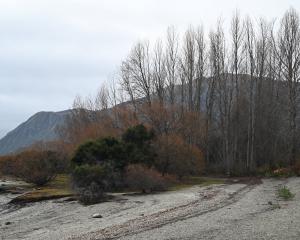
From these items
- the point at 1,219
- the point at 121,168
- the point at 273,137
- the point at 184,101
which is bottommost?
the point at 1,219

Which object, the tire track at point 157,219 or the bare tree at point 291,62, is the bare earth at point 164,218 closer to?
the tire track at point 157,219

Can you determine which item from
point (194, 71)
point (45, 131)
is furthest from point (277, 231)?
point (45, 131)

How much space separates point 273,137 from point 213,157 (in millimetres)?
7348

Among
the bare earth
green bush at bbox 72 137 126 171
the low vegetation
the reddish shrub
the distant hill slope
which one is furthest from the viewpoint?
the distant hill slope

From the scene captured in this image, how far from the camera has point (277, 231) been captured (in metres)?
14.6

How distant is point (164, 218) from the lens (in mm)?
19656

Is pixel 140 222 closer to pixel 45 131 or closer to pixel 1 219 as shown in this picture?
pixel 1 219

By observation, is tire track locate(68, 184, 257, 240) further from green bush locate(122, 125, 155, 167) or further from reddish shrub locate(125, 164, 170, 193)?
green bush locate(122, 125, 155, 167)

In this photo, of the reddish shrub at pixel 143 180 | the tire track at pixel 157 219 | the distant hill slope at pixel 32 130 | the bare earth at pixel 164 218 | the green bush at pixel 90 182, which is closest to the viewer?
the bare earth at pixel 164 218

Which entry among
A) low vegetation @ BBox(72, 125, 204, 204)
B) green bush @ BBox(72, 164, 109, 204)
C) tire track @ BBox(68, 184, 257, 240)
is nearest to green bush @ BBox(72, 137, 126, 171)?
low vegetation @ BBox(72, 125, 204, 204)

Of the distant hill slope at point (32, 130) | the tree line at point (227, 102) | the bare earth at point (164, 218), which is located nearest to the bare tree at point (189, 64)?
the tree line at point (227, 102)

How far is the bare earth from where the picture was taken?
50.7 ft

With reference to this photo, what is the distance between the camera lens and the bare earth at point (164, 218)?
50.7ft

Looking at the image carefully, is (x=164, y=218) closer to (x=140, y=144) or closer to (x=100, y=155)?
(x=100, y=155)
